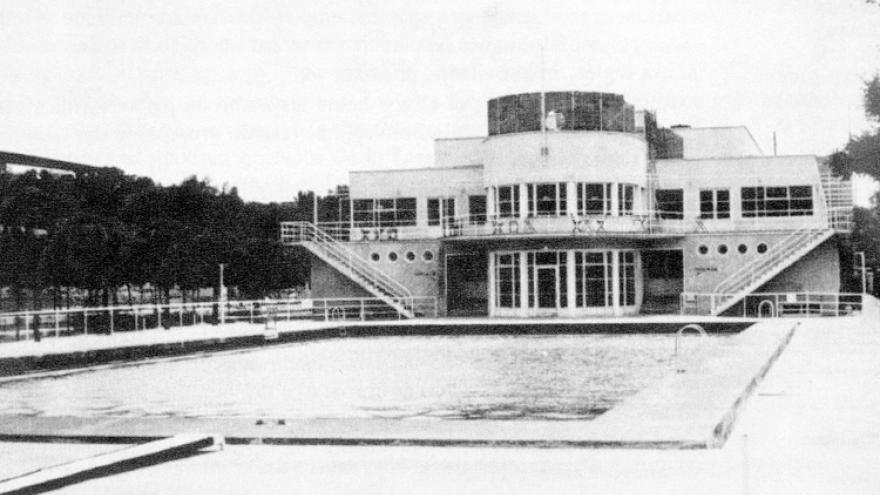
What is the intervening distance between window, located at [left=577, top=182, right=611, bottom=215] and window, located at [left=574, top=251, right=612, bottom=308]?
1.39 m

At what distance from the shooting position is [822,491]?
7355 millimetres

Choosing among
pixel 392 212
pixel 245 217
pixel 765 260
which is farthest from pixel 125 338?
pixel 245 217

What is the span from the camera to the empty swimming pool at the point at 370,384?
14.7 metres

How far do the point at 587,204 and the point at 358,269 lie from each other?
28.1 feet

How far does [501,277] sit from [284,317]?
9.29 meters

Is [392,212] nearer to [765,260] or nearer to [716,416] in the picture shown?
[765,260]

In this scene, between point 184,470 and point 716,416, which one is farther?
point 716,416

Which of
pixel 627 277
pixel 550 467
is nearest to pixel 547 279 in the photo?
pixel 627 277

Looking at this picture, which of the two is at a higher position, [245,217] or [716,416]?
[245,217]

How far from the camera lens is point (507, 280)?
39531 mm

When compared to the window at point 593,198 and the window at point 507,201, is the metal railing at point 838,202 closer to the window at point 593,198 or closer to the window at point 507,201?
the window at point 593,198

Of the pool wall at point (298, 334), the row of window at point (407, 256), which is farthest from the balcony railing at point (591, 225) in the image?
the pool wall at point (298, 334)

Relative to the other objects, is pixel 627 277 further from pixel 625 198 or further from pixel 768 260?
pixel 768 260

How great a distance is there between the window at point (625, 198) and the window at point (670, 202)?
7.16 feet
